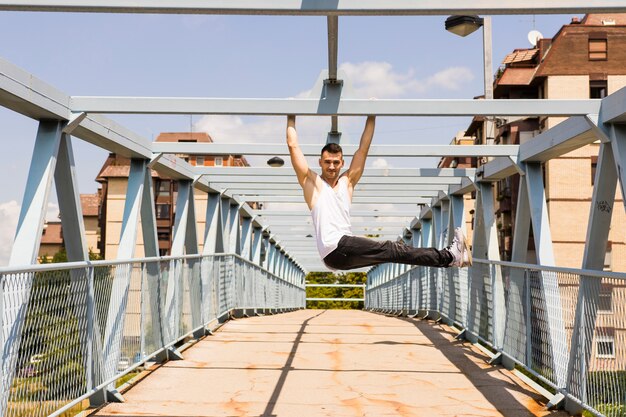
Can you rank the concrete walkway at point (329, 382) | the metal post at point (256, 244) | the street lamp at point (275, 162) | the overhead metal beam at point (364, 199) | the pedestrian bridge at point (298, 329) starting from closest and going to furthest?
the pedestrian bridge at point (298, 329) → the concrete walkway at point (329, 382) → the street lamp at point (275, 162) → the overhead metal beam at point (364, 199) → the metal post at point (256, 244)

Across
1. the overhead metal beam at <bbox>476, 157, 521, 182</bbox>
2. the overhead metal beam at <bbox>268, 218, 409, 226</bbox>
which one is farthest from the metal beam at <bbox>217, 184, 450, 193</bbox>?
the overhead metal beam at <bbox>268, 218, 409, 226</bbox>

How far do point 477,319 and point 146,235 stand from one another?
450 centimetres

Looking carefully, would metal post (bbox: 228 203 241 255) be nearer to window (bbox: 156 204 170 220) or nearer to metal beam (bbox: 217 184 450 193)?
metal beam (bbox: 217 184 450 193)

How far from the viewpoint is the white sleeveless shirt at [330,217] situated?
5594 mm

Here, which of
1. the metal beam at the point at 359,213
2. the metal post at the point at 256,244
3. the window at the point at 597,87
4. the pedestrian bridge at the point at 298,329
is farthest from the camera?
the window at the point at 597,87

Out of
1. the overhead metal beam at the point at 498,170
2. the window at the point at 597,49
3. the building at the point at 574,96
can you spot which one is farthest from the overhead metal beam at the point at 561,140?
the window at the point at 597,49

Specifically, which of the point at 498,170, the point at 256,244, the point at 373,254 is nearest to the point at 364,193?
the point at 498,170

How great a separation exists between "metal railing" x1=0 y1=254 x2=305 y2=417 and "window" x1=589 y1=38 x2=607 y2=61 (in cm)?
3119

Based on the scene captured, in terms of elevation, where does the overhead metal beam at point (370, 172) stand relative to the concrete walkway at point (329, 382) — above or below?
above

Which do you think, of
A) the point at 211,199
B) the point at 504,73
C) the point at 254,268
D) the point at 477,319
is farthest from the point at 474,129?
the point at 477,319

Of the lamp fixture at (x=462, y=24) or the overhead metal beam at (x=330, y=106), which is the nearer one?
the lamp fixture at (x=462, y=24)

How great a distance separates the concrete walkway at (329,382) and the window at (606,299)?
1130 millimetres

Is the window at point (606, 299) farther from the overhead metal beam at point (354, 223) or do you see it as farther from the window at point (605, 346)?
the overhead metal beam at point (354, 223)

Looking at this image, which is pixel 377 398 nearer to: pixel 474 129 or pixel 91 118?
pixel 91 118
